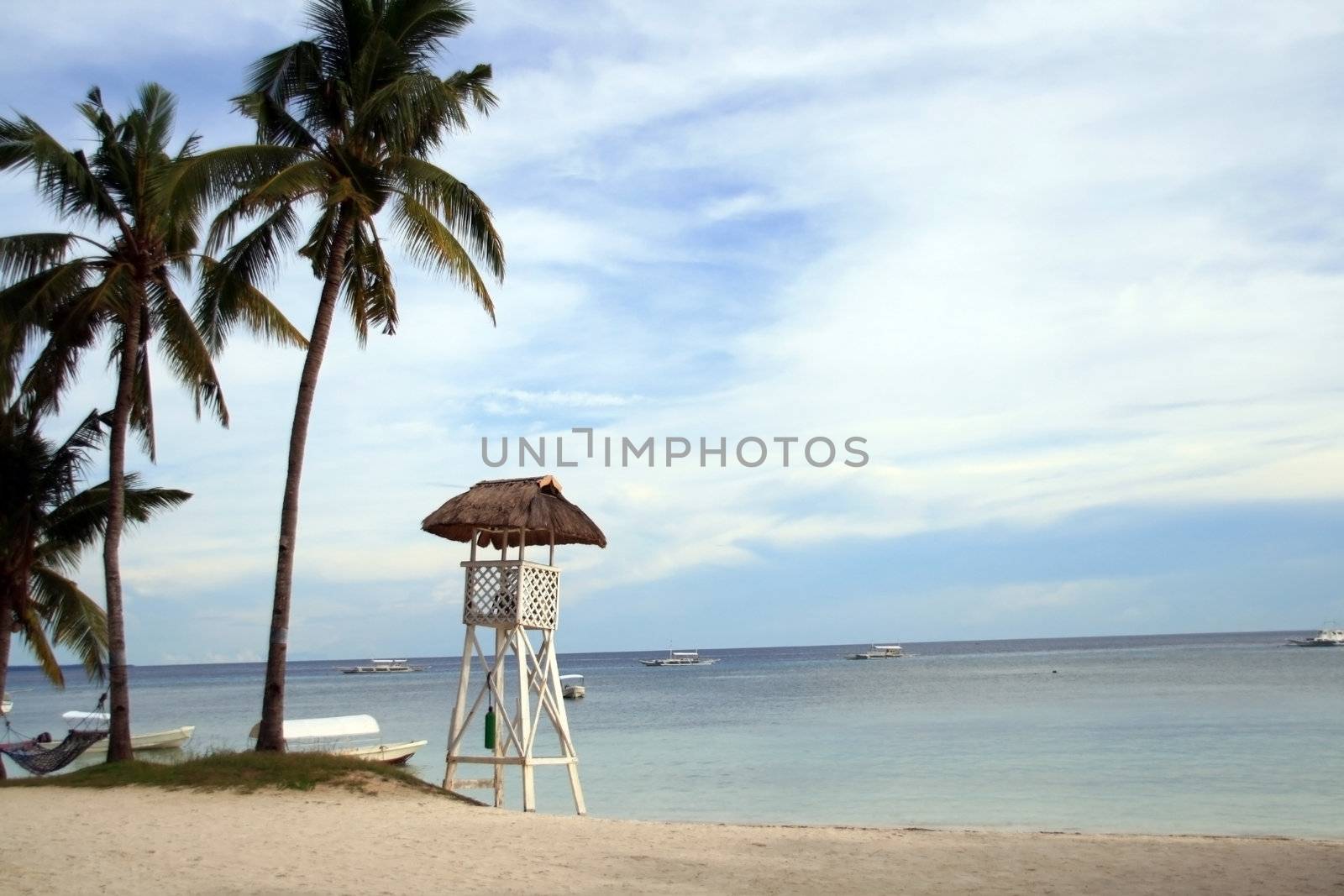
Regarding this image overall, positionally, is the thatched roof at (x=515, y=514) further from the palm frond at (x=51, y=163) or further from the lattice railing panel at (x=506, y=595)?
the palm frond at (x=51, y=163)

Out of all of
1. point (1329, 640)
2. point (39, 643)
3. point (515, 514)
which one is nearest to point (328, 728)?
point (39, 643)

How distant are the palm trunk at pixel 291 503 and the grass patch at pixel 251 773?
45 cm

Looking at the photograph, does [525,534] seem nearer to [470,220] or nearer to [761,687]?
[470,220]

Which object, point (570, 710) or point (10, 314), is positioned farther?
point (570, 710)

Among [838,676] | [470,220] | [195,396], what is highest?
[470,220]

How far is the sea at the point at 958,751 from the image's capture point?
18.7m

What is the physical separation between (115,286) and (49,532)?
4696 millimetres

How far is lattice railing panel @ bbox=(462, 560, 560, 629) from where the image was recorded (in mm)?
13938

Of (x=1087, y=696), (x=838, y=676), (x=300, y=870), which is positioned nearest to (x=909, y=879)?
(x=300, y=870)

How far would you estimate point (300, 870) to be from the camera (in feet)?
28.5

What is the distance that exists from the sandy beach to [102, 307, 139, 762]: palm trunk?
2.28 metres

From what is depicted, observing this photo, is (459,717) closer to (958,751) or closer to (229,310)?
(229,310)

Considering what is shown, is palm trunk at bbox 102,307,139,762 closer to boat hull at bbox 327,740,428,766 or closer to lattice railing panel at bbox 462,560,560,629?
lattice railing panel at bbox 462,560,560,629

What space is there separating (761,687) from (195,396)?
181ft
